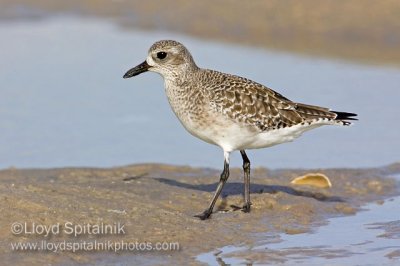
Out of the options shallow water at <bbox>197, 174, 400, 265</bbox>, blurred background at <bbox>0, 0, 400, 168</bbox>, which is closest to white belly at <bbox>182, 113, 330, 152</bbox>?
shallow water at <bbox>197, 174, 400, 265</bbox>

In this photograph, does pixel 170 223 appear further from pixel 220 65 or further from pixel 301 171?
pixel 220 65

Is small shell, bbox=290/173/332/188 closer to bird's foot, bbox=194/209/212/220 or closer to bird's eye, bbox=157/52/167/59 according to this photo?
bird's foot, bbox=194/209/212/220

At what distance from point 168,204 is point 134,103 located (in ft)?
15.1

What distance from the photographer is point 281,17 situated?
20.2 meters

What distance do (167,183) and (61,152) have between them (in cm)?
222

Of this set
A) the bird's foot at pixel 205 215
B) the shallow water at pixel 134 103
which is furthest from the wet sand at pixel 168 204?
the shallow water at pixel 134 103

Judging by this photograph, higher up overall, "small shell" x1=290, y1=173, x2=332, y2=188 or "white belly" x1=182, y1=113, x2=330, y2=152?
"white belly" x1=182, y1=113, x2=330, y2=152

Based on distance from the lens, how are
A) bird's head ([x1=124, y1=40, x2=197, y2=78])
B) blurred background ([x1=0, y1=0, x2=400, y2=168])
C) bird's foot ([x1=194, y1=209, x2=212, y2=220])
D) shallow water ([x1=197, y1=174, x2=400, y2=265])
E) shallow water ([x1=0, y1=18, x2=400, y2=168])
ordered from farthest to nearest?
blurred background ([x1=0, y1=0, x2=400, y2=168]), shallow water ([x1=0, y1=18, x2=400, y2=168]), bird's head ([x1=124, y1=40, x2=197, y2=78]), bird's foot ([x1=194, y1=209, x2=212, y2=220]), shallow water ([x1=197, y1=174, x2=400, y2=265])

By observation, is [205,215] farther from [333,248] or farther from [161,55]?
[161,55]

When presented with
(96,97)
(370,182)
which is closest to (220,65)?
(96,97)

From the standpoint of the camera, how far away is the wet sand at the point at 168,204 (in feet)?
31.0

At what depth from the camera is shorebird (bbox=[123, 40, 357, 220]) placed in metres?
10.7

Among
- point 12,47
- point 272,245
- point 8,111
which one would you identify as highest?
point 12,47

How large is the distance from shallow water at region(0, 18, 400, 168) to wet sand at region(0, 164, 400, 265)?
2.26ft
